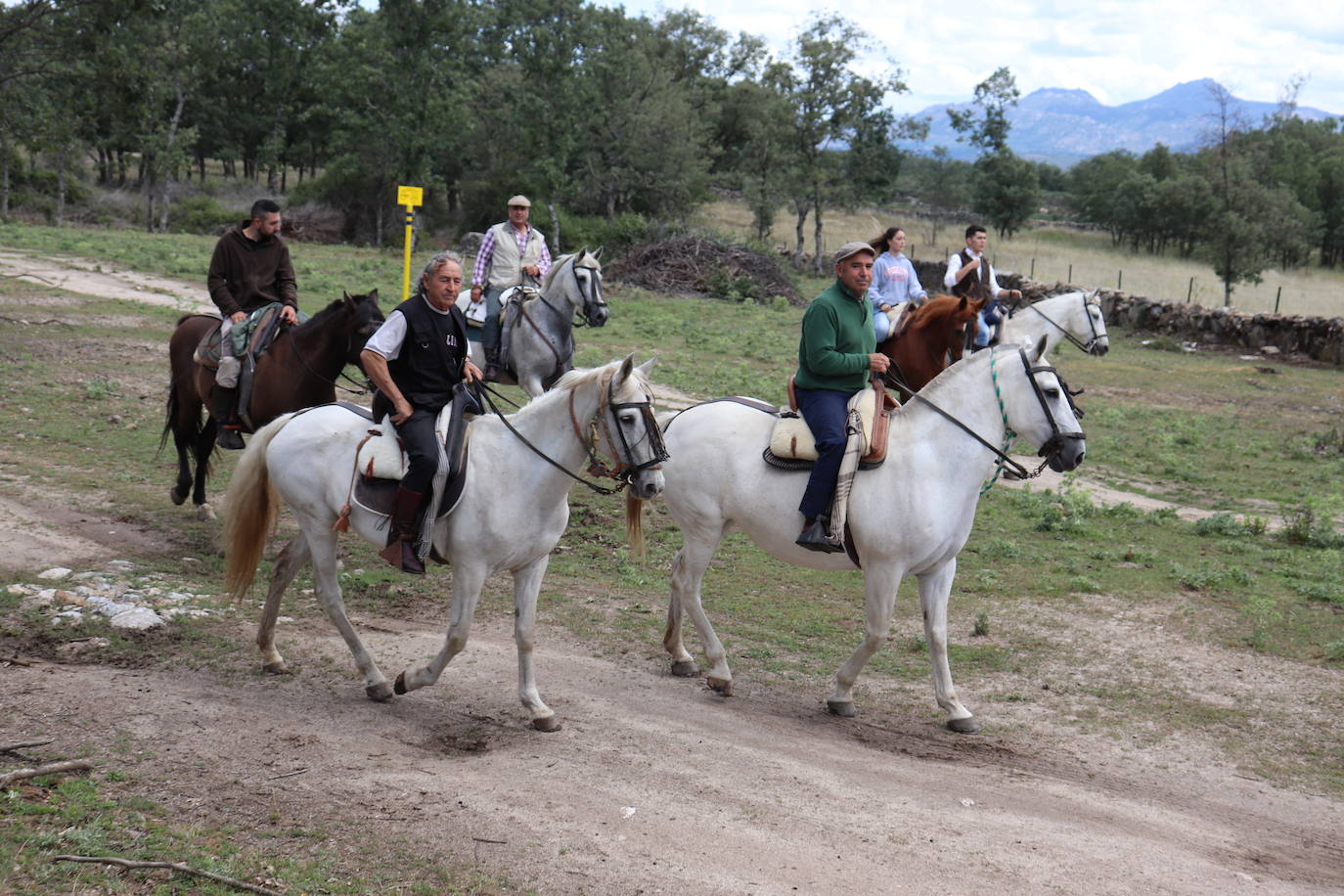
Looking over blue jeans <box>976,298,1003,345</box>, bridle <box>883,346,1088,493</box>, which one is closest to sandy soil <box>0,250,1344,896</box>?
bridle <box>883,346,1088,493</box>

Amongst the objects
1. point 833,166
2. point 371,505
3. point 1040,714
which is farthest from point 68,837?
point 833,166

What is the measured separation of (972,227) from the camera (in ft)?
42.9

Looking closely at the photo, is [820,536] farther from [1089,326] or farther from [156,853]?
[1089,326]

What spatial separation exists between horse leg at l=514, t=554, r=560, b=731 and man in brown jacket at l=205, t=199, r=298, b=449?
4.39 metres

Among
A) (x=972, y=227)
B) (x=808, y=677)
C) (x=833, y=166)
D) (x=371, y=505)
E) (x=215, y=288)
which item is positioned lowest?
(x=808, y=677)

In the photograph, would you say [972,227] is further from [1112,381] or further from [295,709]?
[1112,381]

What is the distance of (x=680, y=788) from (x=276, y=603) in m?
2.99

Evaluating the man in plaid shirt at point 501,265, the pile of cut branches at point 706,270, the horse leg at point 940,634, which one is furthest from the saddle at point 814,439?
the pile of cut branches at point 706,270

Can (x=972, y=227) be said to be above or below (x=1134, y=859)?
above

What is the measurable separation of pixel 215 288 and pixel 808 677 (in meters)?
6.22

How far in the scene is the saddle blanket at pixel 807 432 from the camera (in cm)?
695

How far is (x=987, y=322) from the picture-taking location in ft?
43.2

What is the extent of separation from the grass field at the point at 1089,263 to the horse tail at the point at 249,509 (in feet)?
92.1

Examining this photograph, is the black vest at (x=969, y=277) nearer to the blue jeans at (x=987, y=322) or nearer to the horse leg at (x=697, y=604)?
the blue jeans at (x=987, y=322)
